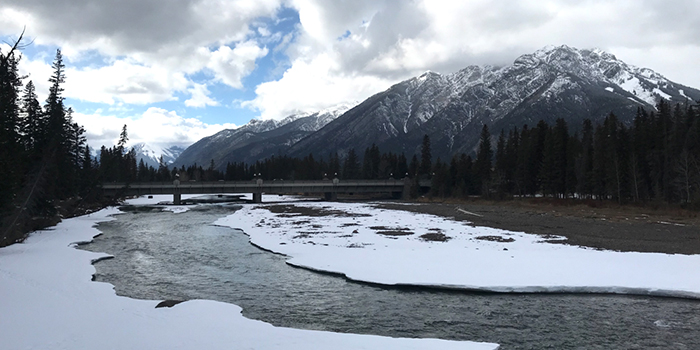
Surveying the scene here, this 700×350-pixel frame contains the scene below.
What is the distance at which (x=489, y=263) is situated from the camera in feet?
75.3

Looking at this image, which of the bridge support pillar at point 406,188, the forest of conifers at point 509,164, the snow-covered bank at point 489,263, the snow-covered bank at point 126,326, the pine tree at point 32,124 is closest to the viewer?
the snow-covered bank at point 126,326

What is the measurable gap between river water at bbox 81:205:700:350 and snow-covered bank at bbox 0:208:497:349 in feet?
4.51

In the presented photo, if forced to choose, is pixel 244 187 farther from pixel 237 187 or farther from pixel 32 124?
pixel 32 124

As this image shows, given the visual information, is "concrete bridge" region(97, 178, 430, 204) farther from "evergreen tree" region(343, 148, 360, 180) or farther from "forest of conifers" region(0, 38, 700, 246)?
"evergreen tree" region(343, 148, 360, 180)

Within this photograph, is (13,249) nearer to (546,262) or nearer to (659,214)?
(546,262)

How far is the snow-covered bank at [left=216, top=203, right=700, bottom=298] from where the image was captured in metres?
18.4

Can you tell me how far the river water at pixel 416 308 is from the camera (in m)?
13.0

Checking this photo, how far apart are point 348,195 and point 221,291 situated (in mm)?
131601

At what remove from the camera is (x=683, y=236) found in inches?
1294

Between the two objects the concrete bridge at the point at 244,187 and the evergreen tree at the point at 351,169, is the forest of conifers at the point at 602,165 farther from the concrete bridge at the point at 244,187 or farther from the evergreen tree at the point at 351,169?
the evergreen tree at the point at 351,169

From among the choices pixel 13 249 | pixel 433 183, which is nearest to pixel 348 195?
pixel 433 183

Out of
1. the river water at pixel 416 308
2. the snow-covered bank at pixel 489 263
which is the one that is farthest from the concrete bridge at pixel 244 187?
the river water at pixel 416 308

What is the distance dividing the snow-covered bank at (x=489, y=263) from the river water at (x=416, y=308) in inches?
30.5

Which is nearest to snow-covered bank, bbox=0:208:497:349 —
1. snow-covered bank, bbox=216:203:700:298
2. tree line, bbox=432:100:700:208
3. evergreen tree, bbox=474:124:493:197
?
snow-covered bank, bbox=216:203:700:298
